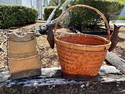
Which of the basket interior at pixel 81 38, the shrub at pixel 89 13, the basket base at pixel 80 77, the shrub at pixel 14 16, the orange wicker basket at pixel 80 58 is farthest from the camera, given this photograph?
the shrub at pixel 14 16

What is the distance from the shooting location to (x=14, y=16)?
7.45 metres

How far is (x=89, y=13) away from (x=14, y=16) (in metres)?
Answer: 2.60

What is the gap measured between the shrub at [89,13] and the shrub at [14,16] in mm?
1823

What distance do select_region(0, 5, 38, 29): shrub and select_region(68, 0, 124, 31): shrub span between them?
1823 millimetres

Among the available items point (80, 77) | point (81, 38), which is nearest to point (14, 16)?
point (81, 38)

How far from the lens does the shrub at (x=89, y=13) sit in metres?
6.64

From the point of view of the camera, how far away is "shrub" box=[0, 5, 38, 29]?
7.06 meters

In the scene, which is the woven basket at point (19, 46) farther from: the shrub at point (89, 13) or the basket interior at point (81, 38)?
the shrub at point (89, 13)

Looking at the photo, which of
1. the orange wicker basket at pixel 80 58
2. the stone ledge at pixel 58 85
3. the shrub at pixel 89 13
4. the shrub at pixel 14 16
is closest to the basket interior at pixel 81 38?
the orange wicker basket at pixel 80 58

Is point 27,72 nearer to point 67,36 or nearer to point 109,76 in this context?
point 67,36

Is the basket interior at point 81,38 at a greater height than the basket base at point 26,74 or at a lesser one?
greater

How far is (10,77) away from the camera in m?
1.89

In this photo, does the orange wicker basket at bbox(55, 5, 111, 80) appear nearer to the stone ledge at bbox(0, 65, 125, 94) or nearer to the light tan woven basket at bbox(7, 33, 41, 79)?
the stone ledge at bbox(0, 65, 125, 94)

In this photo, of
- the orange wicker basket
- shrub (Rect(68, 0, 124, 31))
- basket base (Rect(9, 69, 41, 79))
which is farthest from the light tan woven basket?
shrub (Rect(68, 0, 124, 31))
